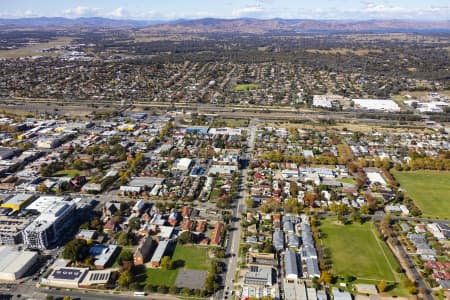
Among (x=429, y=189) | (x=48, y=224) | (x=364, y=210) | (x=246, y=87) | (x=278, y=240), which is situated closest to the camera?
(x=48, y=224)

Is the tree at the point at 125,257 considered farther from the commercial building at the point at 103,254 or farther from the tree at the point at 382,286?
the tree at the point at 382,286

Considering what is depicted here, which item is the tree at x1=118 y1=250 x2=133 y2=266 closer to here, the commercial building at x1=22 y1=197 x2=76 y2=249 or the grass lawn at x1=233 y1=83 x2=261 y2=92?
the commercial building at x1=22 y1=197 x2=76 y2=249

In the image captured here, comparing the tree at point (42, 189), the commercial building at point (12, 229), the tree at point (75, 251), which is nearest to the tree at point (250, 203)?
the tree at point (75, 251)

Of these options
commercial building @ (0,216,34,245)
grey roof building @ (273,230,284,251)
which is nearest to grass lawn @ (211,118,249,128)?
grey roof building @ (273,230,284,251)

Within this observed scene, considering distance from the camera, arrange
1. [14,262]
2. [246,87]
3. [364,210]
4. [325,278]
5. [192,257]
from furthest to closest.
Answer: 1. [246,87]
2. [364,210]
3. [192,257]
4. [14,262]
5. [325,278]

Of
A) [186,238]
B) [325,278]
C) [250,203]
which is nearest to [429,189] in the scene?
[250,203]

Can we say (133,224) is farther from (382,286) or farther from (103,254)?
(382,286)

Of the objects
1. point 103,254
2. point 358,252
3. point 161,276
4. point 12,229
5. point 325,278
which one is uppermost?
point 12,229
